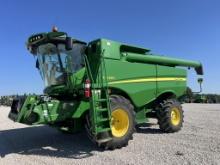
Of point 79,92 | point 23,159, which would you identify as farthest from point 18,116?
point 79,92

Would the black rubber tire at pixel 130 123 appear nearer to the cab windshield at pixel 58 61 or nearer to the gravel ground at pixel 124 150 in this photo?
the gravel ground at pixel 124 150

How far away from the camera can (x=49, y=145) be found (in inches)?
350

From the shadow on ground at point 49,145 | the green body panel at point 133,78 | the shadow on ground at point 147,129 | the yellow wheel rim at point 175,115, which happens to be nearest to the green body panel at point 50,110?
the shadow on ground at point 49,145

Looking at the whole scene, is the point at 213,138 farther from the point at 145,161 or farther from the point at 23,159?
the point at 23,159

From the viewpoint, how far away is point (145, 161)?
6.53m

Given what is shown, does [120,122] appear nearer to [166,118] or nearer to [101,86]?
[101,86]

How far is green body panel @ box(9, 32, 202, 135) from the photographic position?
Result: 755 centimetres

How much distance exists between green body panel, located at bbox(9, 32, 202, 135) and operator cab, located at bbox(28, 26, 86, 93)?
3 centimetres

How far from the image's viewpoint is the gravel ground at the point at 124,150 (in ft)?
22.1

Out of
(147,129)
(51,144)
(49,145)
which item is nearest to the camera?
(49,145)

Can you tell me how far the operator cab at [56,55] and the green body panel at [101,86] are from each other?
3cm

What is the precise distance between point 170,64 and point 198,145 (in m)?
4.22

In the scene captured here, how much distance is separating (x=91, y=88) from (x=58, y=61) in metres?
1.40

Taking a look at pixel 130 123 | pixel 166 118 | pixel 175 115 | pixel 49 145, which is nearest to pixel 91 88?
pixel 130 123
